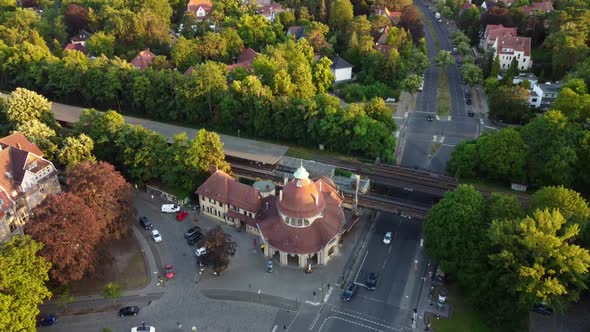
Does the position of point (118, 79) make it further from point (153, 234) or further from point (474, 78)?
point (474, 78)

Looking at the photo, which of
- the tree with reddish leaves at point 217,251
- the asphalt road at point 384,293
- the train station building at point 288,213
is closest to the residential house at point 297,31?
the train station building at point 288,213

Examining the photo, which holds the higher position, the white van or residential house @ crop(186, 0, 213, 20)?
residential house @ crop(186, 0, 213, 20)

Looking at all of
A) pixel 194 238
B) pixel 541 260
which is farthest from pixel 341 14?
pixel 541 260

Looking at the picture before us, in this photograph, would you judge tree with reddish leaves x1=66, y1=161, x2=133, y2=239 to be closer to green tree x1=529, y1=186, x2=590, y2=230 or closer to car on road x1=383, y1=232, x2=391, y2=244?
car on road x1=383, y1=232, x2=391, y2=244

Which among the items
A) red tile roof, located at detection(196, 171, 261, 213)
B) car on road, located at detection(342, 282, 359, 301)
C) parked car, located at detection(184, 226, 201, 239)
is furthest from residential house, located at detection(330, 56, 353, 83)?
car on road, located at detection(342, 282, 359, 301)

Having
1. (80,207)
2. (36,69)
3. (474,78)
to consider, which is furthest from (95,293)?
(474,78)

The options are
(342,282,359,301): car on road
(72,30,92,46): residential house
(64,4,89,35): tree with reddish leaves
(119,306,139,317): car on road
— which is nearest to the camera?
(119,306,139,317): car on road

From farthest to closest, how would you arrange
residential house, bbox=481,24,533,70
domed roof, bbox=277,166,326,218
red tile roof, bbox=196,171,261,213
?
residential house, bbox=481,24,533,70 → red tile roof, bbox=196,171,261,213 → domed roof, bbox=277,166,326,218

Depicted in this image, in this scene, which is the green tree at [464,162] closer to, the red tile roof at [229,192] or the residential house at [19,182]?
the red tile roof at [229,192]
